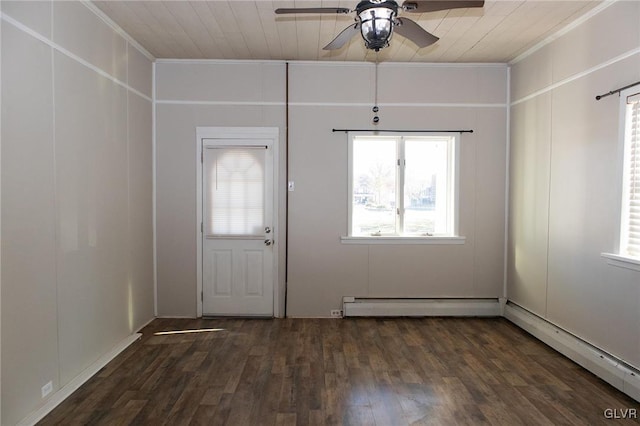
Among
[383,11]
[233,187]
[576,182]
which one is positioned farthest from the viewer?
[233,187]

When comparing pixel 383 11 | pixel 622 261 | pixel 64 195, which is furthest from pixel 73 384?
pixel 622 261

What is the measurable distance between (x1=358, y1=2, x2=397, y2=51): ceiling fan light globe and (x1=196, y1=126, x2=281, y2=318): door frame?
8.27 feet

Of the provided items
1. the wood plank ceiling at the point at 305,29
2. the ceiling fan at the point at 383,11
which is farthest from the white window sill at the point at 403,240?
the ceiling fan at the point at 383,11

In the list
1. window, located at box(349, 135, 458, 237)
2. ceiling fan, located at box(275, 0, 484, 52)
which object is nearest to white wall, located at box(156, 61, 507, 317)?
window, located at box(349, 135, 458, 237)

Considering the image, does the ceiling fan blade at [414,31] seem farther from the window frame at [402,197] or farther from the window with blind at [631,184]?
the window frame at [402,197]

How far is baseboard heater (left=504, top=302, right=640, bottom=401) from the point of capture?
9.59 ft

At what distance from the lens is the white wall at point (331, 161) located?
471 cm

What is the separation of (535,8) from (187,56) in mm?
3583

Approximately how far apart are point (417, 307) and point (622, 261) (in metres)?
2.26

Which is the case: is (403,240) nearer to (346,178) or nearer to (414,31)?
(346,178)

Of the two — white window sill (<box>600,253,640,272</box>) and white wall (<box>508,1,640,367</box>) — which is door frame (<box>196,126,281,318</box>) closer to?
white wall (<box>508,1,640,367</box>)

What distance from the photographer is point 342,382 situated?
3.12m

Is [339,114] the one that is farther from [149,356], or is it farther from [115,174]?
[149,356]

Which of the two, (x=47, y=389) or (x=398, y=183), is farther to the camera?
(x=398, y=183)
